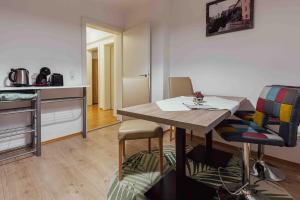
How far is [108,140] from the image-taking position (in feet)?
9.01

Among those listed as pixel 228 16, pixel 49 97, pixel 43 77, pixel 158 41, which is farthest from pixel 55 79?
pixel 228 16

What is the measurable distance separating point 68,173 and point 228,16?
2772mm

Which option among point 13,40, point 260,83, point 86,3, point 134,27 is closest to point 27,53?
point 13,40

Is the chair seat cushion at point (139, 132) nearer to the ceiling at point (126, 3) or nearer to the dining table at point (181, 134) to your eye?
the dining table at point (181, 134)

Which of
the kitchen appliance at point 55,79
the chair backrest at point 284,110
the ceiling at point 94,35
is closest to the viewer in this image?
the chair backrest at point 284,110

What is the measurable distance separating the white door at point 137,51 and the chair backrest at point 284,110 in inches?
75.8

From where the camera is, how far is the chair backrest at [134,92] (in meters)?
2.19

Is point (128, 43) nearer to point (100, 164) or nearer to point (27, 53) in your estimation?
point (27, 53)

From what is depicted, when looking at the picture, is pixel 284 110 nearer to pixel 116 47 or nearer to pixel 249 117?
pixel 249 117

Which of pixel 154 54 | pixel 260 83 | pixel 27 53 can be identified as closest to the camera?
pixel 260 83

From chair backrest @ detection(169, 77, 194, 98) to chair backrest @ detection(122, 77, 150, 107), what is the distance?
0.54m

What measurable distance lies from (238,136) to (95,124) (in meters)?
2.95

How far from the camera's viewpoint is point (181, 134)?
1.32 meters

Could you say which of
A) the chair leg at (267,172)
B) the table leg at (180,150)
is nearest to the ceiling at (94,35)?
the table leg at (180,150)
